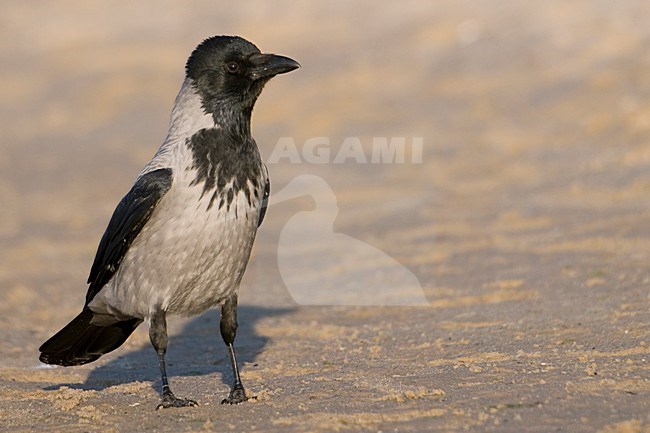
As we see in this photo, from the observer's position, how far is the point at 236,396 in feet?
19.6

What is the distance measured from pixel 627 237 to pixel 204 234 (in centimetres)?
556

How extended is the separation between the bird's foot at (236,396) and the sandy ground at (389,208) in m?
0.16

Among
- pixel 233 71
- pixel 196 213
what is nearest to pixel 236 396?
pixel 196 213

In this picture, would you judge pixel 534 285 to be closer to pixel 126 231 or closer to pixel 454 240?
pixel 454 240

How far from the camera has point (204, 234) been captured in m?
5.92

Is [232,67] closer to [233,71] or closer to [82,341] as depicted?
[233,71]

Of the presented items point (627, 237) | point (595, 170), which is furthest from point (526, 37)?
point (627, 237)

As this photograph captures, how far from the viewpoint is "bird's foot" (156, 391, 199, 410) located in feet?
19.2

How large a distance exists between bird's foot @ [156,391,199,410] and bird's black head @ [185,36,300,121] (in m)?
1.75

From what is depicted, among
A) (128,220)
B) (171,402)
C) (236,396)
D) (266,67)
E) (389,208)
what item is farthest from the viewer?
(389,208)

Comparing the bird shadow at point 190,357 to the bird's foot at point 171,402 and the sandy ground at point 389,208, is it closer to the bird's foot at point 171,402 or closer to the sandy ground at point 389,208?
the sandy ground at point 389,208

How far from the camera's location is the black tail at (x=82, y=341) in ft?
21.9

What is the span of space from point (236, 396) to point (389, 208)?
756cm

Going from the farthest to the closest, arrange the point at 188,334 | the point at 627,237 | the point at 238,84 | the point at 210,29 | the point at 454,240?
the point at 210,29 < the point at 454,240 < the point at 627,237 < the point at 188,334 < the point at 238,84
